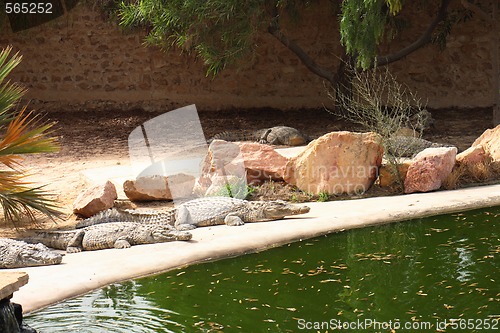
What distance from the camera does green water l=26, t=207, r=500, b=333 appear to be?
634 cm

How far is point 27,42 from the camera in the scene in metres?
17.9

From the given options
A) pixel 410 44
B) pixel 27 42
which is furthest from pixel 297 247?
pixel 27 42

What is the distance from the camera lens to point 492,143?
11.8 meters

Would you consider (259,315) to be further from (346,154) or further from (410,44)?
(410,44)

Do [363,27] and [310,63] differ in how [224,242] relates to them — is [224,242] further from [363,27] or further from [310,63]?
[310,63]

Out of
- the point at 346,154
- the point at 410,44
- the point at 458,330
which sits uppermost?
the point at 410,44

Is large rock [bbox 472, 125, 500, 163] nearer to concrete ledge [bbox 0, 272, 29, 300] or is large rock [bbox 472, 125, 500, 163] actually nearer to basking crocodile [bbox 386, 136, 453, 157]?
basking crocodile [bbox 386, 136, 453, 157]

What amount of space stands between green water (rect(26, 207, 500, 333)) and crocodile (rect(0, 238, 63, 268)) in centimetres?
96

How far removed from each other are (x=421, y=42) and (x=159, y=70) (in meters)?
5.38

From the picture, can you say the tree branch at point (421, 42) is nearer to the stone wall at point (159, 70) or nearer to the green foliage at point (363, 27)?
the stone wall at point (159, 70)

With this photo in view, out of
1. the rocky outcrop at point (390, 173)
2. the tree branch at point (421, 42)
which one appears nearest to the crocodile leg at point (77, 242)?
the rocky outcrop at point (390, 173)

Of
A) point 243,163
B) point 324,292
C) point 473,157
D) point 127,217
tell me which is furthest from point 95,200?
point 473,157

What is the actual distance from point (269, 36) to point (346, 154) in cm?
715

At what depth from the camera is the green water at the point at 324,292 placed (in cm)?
634
